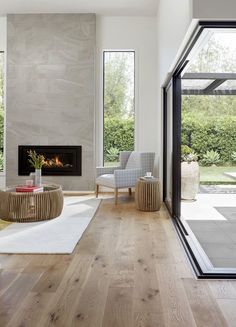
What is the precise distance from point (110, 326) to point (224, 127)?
187 inches

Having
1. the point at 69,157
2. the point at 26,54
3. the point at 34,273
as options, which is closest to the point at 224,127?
the point at 69,157

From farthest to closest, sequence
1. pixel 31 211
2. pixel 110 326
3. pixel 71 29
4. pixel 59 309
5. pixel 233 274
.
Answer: pixel 71 29 < pixel 31 211 < pixel 233 274 < pixel 59 309 < pixel 110 326

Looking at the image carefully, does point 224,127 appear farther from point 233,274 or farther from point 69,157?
point 233,274

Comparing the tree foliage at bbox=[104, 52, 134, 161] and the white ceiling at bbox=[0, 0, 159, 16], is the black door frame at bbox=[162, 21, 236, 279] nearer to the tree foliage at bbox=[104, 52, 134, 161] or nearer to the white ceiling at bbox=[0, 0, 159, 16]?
the tree foliage at bbox=[104, 52, 134, 161]

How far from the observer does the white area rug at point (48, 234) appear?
315 cm

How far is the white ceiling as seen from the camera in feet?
20.1

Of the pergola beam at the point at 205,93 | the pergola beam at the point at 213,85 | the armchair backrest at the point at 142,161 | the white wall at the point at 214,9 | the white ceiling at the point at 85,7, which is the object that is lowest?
the armchair backrest at the point at 142,161

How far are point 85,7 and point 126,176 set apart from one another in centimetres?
326

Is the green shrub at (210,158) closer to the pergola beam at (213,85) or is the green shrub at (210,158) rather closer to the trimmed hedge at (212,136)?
the trimmed hedge at (212,136)

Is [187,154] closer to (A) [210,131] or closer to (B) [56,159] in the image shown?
(A) [210,131]

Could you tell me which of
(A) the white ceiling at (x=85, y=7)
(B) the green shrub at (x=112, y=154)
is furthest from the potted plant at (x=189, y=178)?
(A) the white ceiling at (x=85, y=7)

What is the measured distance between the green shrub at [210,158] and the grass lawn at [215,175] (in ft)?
0.30

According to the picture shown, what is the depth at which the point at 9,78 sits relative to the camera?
674cm

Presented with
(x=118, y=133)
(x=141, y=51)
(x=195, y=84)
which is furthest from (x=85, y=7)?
(x=195, y=84)
